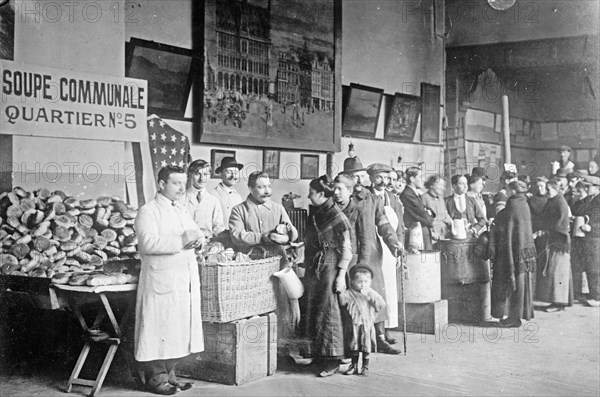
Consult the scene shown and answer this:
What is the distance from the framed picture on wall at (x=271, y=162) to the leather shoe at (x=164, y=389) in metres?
2.30

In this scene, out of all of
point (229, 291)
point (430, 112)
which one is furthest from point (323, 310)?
point (430, 112)

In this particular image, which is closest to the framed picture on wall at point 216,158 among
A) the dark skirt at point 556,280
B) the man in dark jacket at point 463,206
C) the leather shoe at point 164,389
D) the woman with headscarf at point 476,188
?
the leather shoe at point 164,389

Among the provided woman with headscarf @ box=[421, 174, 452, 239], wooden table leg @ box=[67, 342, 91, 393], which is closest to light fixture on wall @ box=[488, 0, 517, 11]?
woman with headscarf @ box=[421, 174, 452, 239]

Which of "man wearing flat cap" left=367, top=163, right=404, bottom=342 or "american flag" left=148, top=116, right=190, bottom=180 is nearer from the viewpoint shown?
"american flag" left=148, top=116, right=190, bottom=180

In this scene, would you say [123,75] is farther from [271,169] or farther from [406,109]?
[406,109]

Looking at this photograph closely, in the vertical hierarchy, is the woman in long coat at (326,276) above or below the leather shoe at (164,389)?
above

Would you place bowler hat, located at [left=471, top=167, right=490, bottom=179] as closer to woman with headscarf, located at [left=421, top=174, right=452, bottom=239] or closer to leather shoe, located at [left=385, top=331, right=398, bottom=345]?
woman with headscarf, located at [left=421, top=174, right=452, bottom=239]

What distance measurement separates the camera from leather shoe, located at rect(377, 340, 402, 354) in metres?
5.13

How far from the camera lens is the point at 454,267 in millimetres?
6055

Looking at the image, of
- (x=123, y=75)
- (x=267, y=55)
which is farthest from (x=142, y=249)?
(x=267, y=55)

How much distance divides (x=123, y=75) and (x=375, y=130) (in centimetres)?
293

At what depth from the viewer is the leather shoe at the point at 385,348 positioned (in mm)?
5129

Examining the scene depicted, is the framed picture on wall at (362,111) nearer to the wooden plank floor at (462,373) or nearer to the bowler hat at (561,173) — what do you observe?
the bowler hat at (561,173)

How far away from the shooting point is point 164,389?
13.7ft
